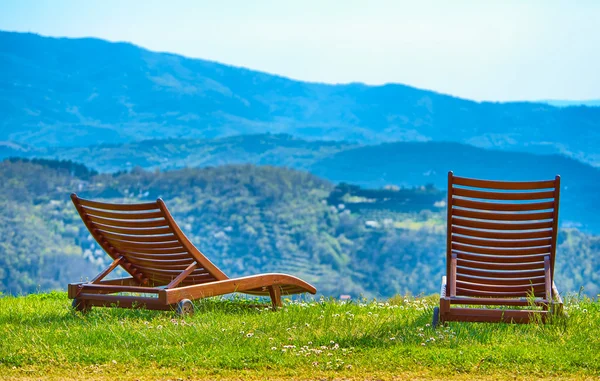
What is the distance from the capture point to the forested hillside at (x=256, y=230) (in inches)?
3206

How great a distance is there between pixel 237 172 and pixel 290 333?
98873 millimetres

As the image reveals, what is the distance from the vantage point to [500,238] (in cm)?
516

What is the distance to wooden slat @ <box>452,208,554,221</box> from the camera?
504 centimetres

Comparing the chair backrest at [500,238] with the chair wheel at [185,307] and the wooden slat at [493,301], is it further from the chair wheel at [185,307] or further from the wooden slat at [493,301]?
the chair wheel at [185,307]

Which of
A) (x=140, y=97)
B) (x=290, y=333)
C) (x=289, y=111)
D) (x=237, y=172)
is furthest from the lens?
(x=289, y=111)

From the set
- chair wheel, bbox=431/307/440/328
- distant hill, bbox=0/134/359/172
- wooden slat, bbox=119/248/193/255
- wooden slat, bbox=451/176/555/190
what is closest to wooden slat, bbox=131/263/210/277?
wooden slat, bbox=119/248/193/255

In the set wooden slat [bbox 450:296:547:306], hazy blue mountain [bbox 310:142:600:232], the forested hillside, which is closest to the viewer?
wooden slat [bbox 450:296:547:306]

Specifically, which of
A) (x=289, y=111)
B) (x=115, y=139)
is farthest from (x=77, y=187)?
(x=289, y=111)

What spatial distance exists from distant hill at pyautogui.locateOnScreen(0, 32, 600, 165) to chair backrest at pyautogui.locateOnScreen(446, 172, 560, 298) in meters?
133

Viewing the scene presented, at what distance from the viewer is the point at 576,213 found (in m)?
107

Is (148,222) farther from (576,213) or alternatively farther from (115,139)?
(115,139)

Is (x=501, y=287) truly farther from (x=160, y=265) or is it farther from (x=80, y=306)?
(x=80, y=306)

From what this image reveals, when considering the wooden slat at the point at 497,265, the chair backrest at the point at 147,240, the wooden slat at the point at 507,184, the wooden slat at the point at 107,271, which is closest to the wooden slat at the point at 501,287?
the wooden slat at the point at 497,265

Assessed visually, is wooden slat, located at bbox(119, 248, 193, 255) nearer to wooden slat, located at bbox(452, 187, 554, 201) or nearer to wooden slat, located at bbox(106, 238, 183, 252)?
wooden slat, located at bbox(106, 238, 183, 252)
